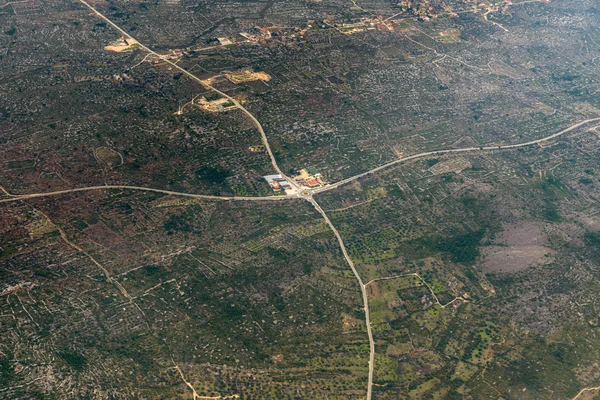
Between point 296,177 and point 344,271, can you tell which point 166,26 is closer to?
point 296,177

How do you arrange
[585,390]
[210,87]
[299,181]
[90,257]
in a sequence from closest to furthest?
[585,390]
[90,257]
[299,181]
[210,87]

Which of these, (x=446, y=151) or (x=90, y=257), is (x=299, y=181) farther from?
(x=90, y=257)

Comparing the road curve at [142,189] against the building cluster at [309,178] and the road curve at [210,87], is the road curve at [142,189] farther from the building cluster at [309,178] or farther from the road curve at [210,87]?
the road curve at [210,87]

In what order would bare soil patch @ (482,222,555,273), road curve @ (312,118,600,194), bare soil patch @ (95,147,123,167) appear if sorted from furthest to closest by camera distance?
road curve @ (312,118,600,194) < bare soil patch @ (95,147,123,167) < bare soil patch @ (482,222,555,273)

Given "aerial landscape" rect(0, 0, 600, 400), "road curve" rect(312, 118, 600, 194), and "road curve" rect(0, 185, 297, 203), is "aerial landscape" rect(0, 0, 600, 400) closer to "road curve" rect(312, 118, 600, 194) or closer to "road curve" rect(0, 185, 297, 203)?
"road curve" rect(0, 185, 297, 203)

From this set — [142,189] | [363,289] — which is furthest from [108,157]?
[363,289]

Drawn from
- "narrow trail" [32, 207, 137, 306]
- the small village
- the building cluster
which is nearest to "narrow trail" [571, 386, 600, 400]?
the small village

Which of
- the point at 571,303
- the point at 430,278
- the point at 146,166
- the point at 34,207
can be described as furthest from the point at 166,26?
the point at 571,303

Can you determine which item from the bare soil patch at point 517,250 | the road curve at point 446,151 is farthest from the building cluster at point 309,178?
the bare soil patch at point 517,250
